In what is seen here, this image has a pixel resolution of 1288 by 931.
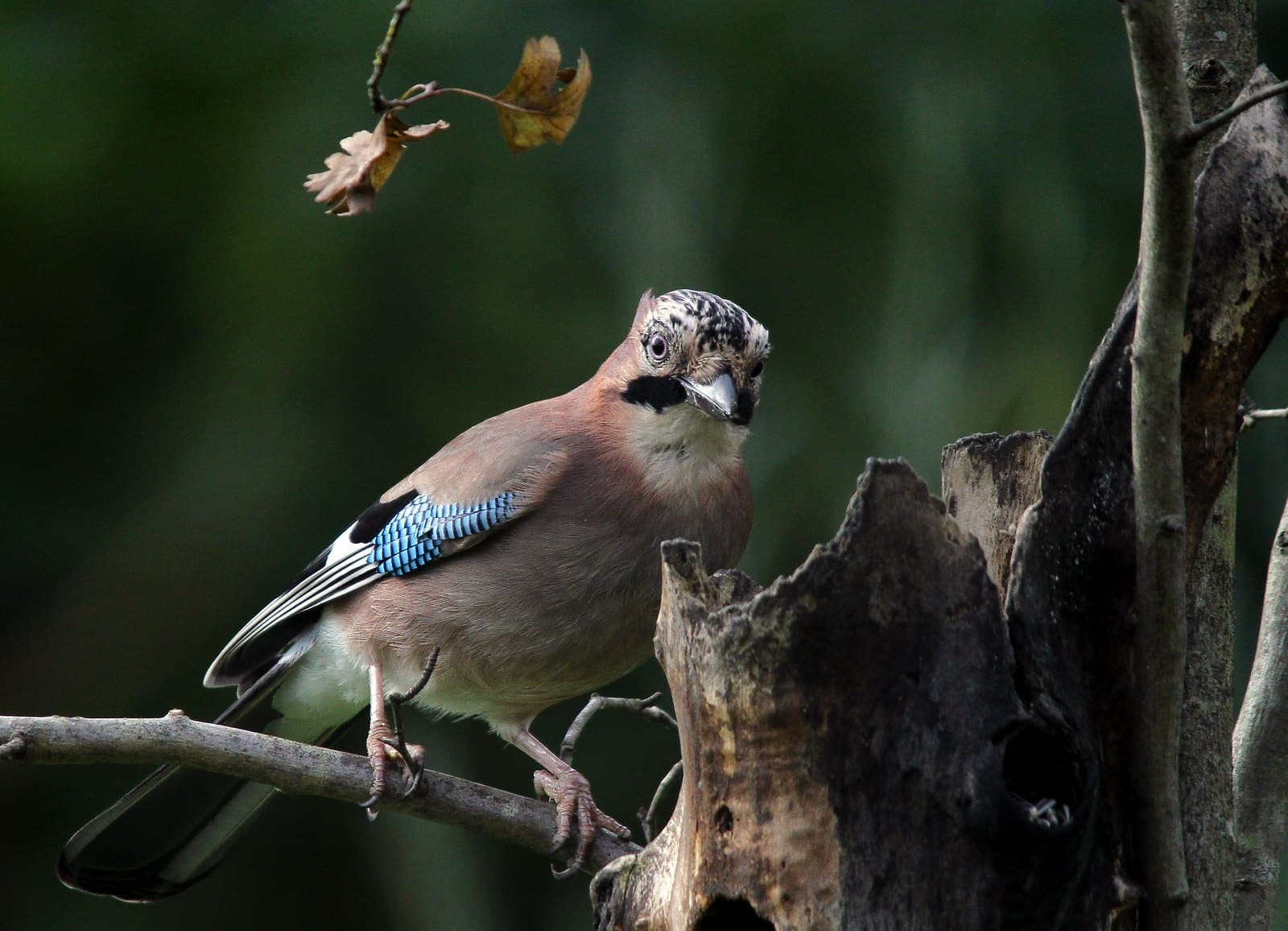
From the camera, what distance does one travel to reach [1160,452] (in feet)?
4.68

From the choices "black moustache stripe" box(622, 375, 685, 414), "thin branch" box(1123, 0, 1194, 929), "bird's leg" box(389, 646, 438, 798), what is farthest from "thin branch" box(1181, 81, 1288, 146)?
"black moustache stripe" box(622, 375, 685, 414)

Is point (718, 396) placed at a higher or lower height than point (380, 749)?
higher

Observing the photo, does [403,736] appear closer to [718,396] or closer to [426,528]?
[426,528]

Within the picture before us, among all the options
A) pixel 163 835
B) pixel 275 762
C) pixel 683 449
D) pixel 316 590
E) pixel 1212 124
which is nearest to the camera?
pixel 1212 124

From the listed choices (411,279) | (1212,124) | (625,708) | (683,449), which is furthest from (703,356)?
(411,279)

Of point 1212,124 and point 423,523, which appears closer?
point 1212,124

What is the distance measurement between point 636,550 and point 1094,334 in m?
1.58

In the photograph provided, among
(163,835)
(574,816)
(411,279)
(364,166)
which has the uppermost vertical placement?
(411,279)

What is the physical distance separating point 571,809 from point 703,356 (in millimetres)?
890

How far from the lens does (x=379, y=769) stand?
2.48 m

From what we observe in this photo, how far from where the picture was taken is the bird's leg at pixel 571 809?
8.34ft

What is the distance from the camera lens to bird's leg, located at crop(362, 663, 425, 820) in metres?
2.39

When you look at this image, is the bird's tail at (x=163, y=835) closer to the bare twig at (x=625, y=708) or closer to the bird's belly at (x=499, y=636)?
the bird's belly at (x=499, y=636)

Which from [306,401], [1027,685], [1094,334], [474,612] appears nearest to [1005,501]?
[1027,685]
